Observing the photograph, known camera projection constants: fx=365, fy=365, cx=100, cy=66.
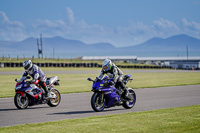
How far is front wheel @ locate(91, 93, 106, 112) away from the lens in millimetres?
12273

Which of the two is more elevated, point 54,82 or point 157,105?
point 54,82

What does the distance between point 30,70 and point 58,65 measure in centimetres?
5229

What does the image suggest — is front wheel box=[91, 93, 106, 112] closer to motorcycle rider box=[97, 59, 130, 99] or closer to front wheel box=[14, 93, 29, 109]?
motorcycle rider box=[97, 59, 130, 99]

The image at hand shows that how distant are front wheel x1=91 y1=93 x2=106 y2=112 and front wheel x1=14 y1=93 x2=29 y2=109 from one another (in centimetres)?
277

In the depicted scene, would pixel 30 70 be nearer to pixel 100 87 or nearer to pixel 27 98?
pixel 27 98

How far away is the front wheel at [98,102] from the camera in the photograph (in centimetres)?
1227

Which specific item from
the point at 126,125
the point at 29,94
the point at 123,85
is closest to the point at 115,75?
the point at 123,85

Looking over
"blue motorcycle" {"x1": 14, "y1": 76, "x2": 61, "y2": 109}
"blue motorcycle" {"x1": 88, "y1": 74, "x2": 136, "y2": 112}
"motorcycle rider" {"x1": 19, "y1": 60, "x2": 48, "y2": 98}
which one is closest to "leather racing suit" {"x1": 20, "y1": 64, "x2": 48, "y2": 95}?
"motorcycle rider" {"x1": 19, "y1": 60, "x2": 48, "y2": 98}

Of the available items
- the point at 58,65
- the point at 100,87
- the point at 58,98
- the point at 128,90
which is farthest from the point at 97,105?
the point at 58,65

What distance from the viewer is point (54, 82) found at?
47.9 feet

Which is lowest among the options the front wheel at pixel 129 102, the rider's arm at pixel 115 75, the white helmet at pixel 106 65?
the front wheel at pixel 129 102

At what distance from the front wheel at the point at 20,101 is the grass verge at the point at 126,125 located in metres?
3.68

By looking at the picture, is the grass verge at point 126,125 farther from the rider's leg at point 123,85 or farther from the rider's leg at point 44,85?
the rider's leg at point 44,85

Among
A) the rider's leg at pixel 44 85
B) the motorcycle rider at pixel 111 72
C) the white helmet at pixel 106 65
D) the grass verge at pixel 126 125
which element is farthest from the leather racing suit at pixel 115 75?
the rider's leg at pixel 44 85
